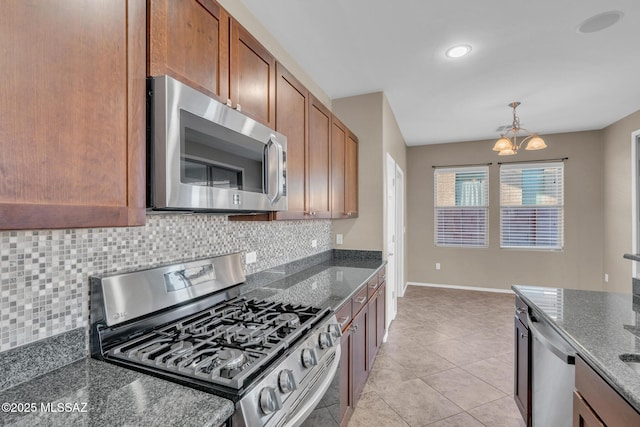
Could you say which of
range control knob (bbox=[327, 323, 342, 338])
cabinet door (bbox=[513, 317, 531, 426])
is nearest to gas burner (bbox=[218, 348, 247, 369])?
range control knob (bbox=[327, 323, 342, 338])

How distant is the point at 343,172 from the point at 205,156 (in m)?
1.91

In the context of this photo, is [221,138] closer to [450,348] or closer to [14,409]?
[14,409]

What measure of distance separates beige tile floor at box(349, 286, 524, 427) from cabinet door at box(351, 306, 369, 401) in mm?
202

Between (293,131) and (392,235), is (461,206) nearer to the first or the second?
(392,235)

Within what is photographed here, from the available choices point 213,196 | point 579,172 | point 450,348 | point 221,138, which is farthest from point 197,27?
point 579,172

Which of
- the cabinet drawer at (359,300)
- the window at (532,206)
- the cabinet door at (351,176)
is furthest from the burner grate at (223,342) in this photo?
the window at (532,206)

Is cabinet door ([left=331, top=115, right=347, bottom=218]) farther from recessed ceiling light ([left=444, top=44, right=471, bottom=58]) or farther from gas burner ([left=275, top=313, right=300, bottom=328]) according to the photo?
gas burner ([left=275, top=313, right=300, bottom=328])

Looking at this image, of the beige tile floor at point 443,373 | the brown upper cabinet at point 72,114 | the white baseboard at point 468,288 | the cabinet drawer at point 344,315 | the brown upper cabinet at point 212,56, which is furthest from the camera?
the white baseboard at point 468,288

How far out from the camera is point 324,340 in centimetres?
133

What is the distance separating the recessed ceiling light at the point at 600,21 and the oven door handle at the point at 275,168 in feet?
7.67

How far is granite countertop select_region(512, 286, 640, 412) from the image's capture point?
96cm

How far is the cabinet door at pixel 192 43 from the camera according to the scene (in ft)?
3.18

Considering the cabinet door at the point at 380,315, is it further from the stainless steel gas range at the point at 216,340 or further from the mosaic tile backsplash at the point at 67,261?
the mosaic tile backsplash at the point at 67,261

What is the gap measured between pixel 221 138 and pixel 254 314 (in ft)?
2.63
